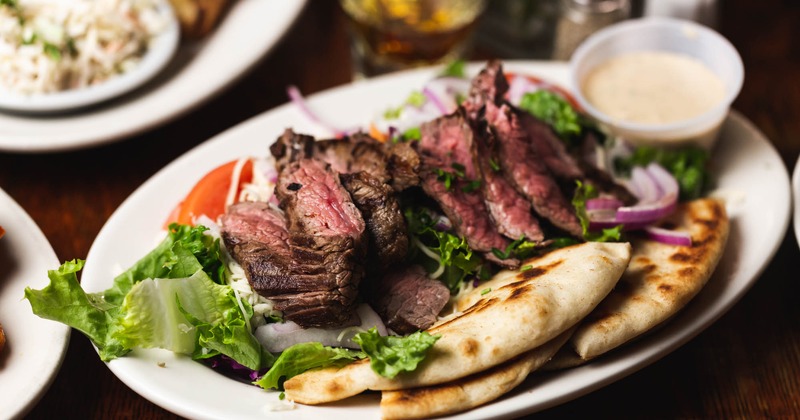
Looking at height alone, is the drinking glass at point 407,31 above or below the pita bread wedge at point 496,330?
below

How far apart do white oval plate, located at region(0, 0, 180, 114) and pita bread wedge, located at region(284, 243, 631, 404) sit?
2.77 m

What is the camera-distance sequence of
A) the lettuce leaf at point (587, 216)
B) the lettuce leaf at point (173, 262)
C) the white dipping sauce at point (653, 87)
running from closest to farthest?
the lettuce leaf at point (173, 262) < the lettuce leaf at point (587, 216) < the white dipping sauce at point (653, 87)

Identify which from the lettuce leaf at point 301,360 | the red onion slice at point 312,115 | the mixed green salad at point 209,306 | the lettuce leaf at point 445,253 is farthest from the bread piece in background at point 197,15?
→ the lettuce leaf at point 301,360

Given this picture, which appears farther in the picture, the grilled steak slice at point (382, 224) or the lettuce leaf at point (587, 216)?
the lettuce leaf at point (587, 216)

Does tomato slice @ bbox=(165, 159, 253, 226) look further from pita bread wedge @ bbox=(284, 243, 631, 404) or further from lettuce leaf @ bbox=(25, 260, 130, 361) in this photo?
pita bread wedge @ bbox=(284, 243, 631, 404)

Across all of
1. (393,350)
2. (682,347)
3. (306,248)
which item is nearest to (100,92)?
(306,248)

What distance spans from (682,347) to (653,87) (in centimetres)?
181

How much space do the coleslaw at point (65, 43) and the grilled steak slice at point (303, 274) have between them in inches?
94.4

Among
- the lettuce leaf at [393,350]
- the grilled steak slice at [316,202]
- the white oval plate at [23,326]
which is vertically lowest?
the lettuce leaf at [393,350]

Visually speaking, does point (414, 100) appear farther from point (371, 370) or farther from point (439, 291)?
point (371, 370)

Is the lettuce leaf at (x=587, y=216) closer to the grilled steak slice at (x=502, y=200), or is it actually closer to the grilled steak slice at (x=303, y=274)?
the grilled steak slice at (x=502, y=200)

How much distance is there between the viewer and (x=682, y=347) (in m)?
4.55

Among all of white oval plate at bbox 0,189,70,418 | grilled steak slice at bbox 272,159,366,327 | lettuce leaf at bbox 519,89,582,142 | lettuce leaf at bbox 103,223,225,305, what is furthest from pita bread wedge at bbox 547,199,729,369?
white oval plate at bbox 0,189,70,418

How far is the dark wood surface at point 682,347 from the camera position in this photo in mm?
4211
